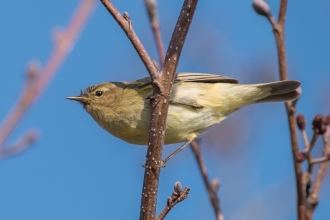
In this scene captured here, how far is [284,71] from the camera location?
10.0 ft

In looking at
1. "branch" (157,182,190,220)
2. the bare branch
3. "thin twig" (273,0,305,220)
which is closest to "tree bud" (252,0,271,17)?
"thin twig" (273,0,305,220)

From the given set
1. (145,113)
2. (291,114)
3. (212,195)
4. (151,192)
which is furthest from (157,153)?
(145,113)

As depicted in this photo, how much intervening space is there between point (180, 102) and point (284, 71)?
1462 millimetres

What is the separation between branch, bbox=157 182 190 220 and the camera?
266 centimetres

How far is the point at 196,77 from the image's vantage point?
4.71 meters

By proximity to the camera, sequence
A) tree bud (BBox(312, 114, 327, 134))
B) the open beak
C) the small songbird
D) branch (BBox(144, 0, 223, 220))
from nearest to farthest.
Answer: tree bud (BBox(312, 114, 327, 134)), branch (BBox(144, 0, 223, 220)), the small songbird, the open beak

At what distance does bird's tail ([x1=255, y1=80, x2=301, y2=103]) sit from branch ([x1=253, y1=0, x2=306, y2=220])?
1.21 metres

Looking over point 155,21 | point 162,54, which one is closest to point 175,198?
point 162,54

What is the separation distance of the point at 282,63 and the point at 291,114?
314 mm

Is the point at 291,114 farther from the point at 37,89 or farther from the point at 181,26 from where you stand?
the point at 37,89

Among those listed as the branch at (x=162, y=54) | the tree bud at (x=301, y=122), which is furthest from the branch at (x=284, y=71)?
the branch at (x=162, y=54)

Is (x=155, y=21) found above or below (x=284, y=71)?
above

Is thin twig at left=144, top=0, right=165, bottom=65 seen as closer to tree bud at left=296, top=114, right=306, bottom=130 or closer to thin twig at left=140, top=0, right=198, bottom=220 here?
thin twig at left=140, top=0, right=198, bottom=220

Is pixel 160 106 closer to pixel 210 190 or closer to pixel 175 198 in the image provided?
pixel 175 198
